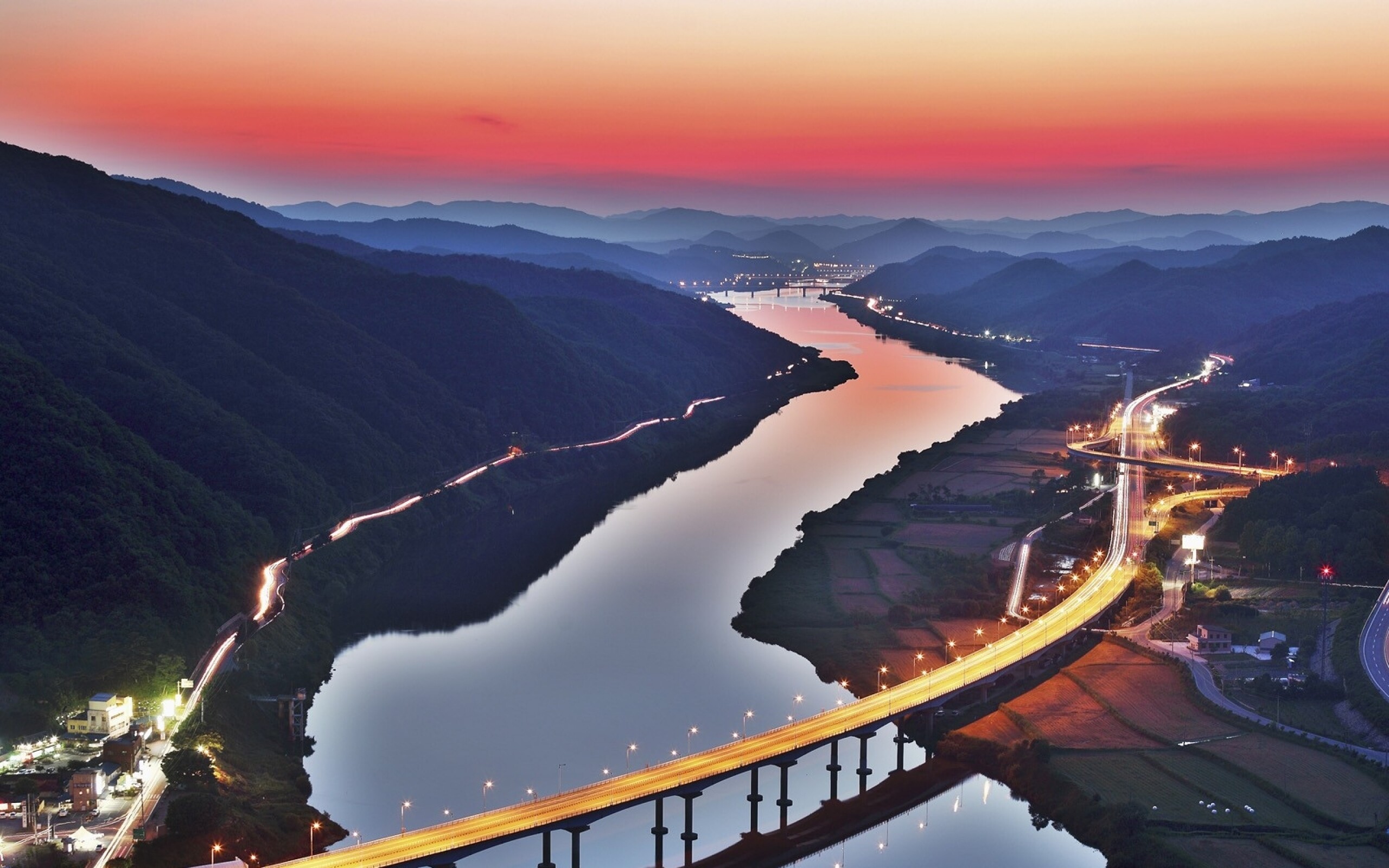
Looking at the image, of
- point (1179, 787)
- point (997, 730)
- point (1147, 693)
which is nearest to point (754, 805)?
point (997, 730)

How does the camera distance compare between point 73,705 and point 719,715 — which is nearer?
point 73,705

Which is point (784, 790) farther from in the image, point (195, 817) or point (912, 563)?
point (912, 563)

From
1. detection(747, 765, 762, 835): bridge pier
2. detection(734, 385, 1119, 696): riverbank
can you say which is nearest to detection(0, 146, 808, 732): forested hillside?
detection(747, 765, 762, 835): bridge pier

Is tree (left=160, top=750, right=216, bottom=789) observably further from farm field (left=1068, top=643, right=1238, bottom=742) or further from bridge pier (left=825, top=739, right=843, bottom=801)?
farm field (left=1068, top=643, right=1238, bottom=742)

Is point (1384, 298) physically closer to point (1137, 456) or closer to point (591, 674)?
point (1137, 456)

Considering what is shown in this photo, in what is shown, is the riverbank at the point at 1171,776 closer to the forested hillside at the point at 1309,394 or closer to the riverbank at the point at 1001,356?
the forested hillside at the point at 1309,394

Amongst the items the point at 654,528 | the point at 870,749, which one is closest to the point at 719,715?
the point at 870,749
